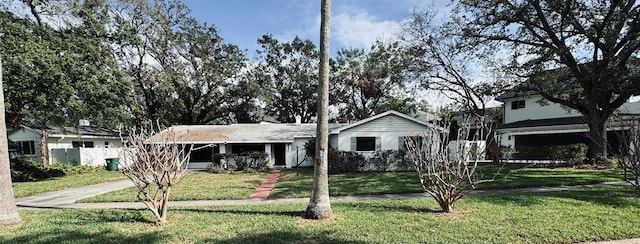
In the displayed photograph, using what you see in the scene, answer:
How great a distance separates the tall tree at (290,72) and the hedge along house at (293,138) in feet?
28.7

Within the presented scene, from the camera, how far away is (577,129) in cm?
2172

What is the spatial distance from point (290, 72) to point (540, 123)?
22.0 m

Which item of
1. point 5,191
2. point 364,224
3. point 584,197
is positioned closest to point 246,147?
point 5,191

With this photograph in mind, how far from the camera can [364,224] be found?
623 centimetres

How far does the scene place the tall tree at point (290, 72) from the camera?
32.0 m

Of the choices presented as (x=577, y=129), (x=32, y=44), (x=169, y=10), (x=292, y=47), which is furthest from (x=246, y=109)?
(x=577, y=129)

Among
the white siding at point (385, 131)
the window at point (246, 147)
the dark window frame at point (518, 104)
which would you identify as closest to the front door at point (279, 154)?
the window at point (246, 147)

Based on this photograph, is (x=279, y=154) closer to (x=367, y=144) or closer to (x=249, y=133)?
(x=249, y=133)

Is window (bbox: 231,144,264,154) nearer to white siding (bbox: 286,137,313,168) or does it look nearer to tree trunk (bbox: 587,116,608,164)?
white siding (bbox: 286,137,313,168)

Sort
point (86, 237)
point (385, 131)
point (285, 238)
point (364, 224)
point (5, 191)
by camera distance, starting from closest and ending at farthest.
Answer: point (285, 238)
point (86, 237)
point (364, 224)
point (5, 191)
point (385, 131)

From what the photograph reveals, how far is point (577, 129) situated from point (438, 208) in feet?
67.8

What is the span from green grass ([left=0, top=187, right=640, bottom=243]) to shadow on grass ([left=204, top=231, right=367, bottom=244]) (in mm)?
17

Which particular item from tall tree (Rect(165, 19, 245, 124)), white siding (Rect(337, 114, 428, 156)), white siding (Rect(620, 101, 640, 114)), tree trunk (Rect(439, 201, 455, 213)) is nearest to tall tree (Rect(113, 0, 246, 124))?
tall tree (Rect(165, 19, 245, 124))

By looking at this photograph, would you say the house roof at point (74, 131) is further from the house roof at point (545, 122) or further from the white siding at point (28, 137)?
the house roof at point (545, 122)
